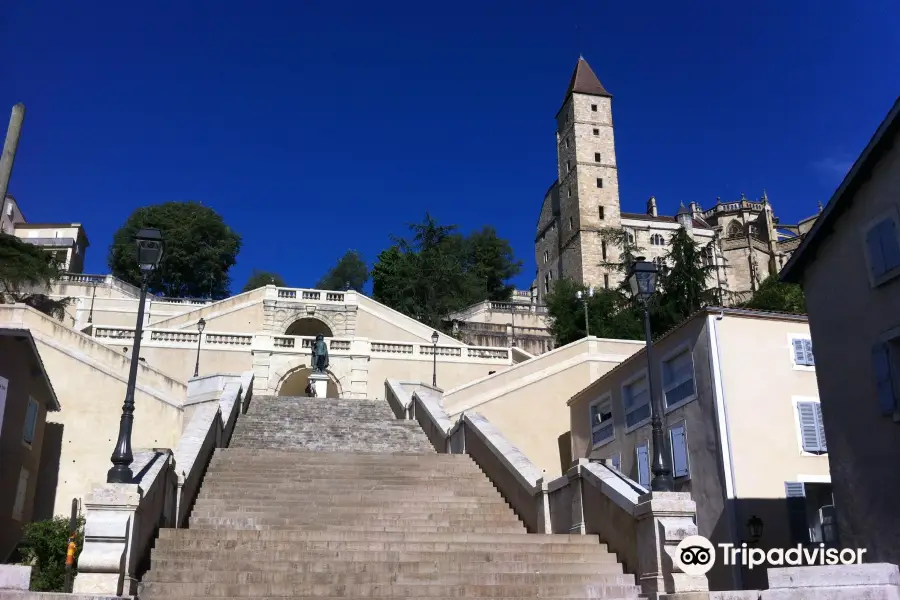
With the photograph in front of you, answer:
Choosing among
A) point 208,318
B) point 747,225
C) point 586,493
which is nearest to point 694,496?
point 586,493

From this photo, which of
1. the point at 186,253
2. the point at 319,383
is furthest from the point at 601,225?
the point at 319,383

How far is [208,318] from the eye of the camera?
122 feet

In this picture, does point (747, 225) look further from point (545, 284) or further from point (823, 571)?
point (823, 571)

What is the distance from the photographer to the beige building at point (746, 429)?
1562cm

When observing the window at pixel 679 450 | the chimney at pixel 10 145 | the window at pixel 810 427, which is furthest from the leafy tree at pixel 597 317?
the chimney at pixel 10 145

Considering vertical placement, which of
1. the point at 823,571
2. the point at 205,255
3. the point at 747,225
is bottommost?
the point at 823,571

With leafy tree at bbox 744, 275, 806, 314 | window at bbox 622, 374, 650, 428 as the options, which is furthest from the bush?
leafy tree at bbox 744, 275, 806, 314

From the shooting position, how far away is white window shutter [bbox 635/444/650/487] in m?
19.1

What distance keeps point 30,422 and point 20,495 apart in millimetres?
1615

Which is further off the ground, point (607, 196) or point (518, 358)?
point (607, 196)

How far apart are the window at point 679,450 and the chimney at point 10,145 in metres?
14.5

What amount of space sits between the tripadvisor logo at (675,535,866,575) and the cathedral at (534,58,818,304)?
5446 cm

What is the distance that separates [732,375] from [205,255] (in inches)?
1984

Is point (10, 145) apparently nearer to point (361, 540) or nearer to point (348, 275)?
point (361, 540)
